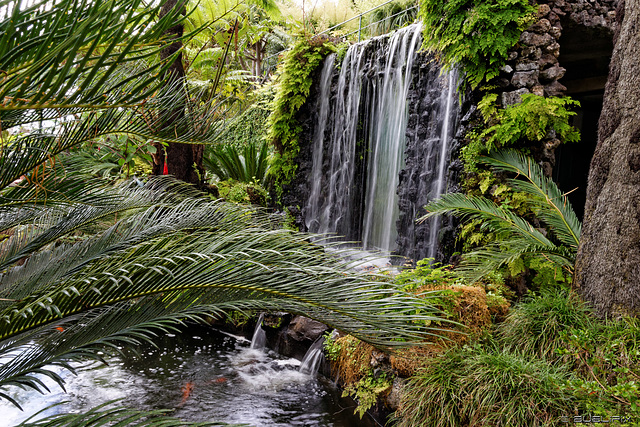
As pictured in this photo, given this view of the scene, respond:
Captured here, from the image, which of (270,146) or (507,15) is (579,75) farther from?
(270,146)

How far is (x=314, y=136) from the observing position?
9.49 m

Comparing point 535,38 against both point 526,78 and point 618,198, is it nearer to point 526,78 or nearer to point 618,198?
point 526,78

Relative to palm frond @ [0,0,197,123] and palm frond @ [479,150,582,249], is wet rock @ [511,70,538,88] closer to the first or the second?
palm frond @ [479,150,582,249]

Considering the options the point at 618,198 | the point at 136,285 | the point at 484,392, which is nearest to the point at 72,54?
the point at 136,285

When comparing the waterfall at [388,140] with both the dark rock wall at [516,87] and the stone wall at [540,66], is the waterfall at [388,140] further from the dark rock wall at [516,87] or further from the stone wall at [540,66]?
the stone wall at [540,66]

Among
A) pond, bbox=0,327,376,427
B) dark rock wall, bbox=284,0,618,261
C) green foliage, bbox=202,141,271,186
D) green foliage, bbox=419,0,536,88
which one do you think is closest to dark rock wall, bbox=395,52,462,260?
dark rock wall, bbox=284,0,618,261

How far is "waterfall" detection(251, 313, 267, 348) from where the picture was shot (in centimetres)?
562

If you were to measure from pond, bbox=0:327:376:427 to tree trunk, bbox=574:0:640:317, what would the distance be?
2.09 m

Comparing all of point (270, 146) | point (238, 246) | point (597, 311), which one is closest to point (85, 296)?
point (238, 246)

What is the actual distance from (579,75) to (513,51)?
304 centimetres

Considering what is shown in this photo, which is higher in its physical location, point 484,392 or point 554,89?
point 554,89

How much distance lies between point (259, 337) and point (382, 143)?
4.16 meters

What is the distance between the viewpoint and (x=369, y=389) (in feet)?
11.9

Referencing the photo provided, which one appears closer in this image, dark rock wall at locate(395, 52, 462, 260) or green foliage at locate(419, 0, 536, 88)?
green foliage at locate(419, 0, 536, 88)
